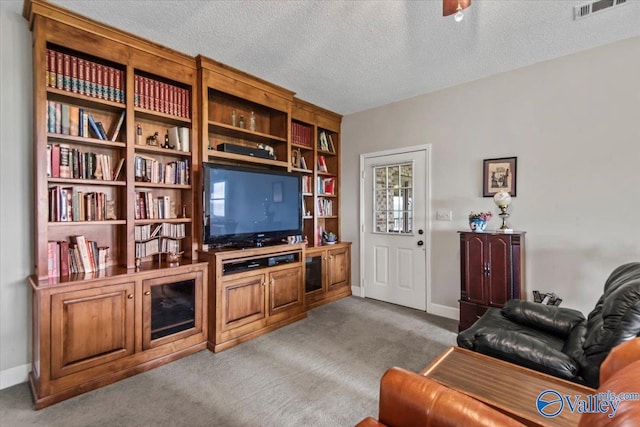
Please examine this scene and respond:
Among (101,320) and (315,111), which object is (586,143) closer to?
(315,111)

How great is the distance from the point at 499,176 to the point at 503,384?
2449mm

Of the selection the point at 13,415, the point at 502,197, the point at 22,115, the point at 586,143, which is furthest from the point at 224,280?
the point at 586,143

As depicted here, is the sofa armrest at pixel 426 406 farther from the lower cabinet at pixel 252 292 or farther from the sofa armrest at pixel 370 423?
the lower cabinet at pixel 252 292

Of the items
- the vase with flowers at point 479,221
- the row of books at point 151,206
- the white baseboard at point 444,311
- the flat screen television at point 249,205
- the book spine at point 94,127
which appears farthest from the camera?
the white baseboard at point 444,311

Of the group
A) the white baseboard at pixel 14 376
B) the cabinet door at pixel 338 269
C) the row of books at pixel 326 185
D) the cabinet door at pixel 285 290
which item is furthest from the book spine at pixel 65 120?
the cabinet door at pixel 338 269

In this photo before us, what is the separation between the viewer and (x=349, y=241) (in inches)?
182

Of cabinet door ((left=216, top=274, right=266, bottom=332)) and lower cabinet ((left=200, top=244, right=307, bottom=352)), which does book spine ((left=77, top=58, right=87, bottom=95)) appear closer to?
lower cabinet ((left=200, top=244, right=307, bottom=352))

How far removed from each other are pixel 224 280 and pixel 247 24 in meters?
2.14

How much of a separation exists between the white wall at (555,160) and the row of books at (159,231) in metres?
2.86

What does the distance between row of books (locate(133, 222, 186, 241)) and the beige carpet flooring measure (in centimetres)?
110

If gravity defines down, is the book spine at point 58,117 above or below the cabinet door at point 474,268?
above

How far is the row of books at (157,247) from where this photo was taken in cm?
273

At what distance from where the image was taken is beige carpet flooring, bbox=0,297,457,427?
187 cm
